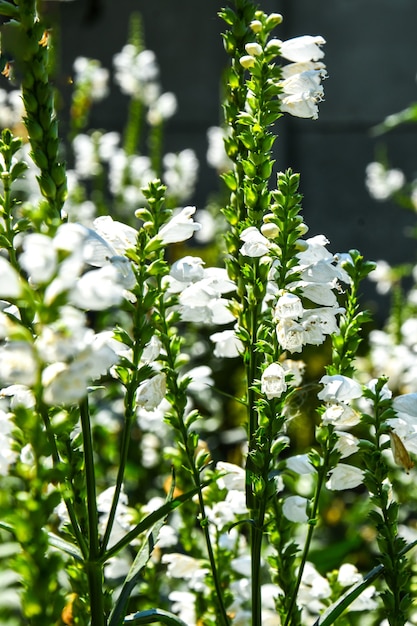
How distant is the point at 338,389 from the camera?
0.96m

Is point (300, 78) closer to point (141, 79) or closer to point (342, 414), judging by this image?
point (342, 414)

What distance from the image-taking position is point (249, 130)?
0.99 metres

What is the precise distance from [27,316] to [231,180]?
31cm

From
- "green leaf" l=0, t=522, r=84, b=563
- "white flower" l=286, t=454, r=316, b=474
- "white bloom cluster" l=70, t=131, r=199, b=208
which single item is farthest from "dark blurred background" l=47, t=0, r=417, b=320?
"green leaf" l=0, t=522, r=84, b=563

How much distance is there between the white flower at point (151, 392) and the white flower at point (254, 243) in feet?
0.59

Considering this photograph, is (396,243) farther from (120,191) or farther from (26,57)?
(26,57)

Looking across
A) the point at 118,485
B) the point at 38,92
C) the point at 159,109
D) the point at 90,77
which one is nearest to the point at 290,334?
the point at 118,485

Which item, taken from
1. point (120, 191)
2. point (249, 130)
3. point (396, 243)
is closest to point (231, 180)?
point (249, 130)

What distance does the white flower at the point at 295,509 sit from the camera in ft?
3.45

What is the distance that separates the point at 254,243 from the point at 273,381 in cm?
15

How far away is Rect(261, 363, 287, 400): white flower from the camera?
90cm

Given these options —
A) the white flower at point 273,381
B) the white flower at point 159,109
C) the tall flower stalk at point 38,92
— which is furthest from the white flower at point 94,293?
the white flower at point 159,109

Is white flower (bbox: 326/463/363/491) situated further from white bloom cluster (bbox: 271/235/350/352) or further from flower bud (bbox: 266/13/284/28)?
flower bud (bbox: 266/13/284/28)

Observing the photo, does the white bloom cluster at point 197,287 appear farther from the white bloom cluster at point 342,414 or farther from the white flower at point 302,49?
the white flower at point 302,49
